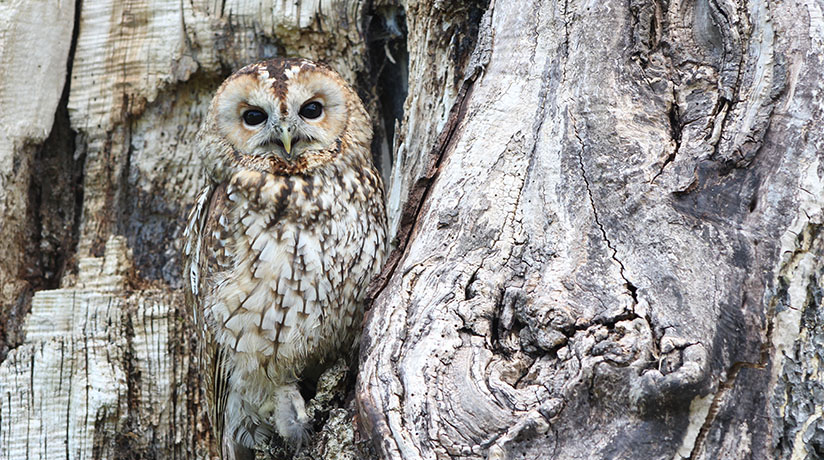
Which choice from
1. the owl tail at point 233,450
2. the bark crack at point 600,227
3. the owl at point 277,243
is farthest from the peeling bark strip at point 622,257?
the owl tail at point 233,450

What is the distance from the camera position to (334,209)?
2.17m

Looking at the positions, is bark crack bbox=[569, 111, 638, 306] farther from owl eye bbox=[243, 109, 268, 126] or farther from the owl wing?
→ the owl wing

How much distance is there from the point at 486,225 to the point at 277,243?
0.62 metres

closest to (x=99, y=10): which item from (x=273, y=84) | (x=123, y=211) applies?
(x=123, y=211)

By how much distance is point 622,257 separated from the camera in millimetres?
1629

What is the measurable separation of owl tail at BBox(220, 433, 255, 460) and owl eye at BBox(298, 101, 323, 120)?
A: 97 centimetres

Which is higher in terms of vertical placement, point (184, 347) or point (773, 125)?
point (184, 347)

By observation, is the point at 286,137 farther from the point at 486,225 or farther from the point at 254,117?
the point at 486,225

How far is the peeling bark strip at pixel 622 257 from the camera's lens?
4.72ft

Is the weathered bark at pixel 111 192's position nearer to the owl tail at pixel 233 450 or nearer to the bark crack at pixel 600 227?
the owl tail at pixel 233 450

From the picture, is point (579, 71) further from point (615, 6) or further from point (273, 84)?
point (273, 84)

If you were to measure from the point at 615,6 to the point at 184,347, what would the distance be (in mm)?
1677

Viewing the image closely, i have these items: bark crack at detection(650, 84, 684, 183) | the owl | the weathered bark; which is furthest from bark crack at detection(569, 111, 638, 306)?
the weathered bark

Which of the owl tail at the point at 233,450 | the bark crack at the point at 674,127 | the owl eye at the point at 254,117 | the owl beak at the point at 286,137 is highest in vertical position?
the owl eye at the point at 254,117
